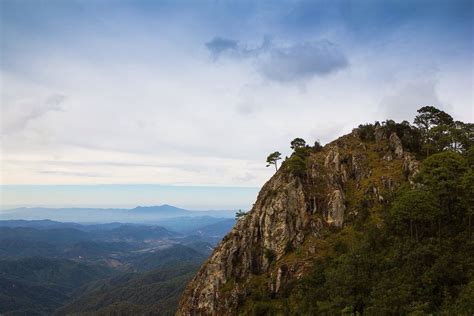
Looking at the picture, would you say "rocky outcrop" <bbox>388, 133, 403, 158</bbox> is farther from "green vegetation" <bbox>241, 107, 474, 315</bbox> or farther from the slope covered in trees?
"green vegetation" <bbox>241, 107, 474, 315</bbox>

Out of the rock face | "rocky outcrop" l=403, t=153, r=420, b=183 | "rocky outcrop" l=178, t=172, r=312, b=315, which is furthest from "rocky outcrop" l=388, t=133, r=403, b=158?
"rocky outcrop" l=178, t=172, r=312, b=315

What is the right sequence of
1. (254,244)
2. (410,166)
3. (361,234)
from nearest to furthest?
(361,234) < (410,166) < (254,244)

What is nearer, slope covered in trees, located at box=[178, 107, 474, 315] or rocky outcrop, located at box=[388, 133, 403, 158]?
slope covered in trees, located at box=[178, 107, 474, 315]

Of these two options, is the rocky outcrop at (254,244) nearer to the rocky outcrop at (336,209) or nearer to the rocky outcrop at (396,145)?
the rocky outcrop at (336,209)

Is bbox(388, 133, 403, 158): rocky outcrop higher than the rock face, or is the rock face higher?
bbox(388, 133, 403, 158): rocky outcrop

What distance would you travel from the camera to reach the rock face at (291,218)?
2520 inches

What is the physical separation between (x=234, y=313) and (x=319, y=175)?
32.7 metres

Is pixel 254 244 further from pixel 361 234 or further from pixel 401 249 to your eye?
pixel 401 249

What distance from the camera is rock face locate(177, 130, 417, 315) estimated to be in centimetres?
6400

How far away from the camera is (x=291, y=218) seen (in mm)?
69062

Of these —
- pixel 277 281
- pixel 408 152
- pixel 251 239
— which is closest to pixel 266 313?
pixel 277 281

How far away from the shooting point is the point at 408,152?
6756 centimetres

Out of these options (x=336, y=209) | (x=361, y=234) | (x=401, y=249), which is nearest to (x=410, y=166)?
(x=336, y=209)

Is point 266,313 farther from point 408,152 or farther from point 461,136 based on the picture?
point 461,136
